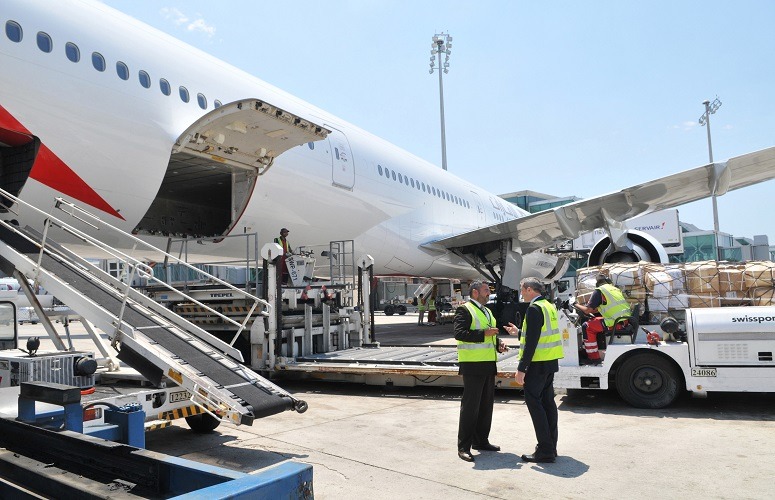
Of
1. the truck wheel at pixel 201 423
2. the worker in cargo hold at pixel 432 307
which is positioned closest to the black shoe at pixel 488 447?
the truck wheel at pixel 201 423

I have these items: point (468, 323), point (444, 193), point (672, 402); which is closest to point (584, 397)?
point (672, 402)

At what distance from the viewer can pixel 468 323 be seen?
5.18 m

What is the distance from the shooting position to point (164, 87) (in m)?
7.91

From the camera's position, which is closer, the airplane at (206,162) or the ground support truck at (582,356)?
the ground support truck at (582,356)

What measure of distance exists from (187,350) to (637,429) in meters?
4.07

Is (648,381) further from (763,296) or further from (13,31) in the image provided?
(13,31)

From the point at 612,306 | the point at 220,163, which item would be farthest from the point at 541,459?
the point at 220,163

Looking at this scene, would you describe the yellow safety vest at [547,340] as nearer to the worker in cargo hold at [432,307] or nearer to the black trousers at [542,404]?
the black trousers at [542,404]

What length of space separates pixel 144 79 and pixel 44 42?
1.30m

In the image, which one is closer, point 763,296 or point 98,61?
point 98,61

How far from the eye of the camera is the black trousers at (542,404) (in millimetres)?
4801

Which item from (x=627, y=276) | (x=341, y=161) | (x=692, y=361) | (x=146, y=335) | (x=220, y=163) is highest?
(x=341, y=161)

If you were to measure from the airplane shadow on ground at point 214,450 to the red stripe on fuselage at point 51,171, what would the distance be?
3.01 metres

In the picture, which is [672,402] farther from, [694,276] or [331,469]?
[331,469]
